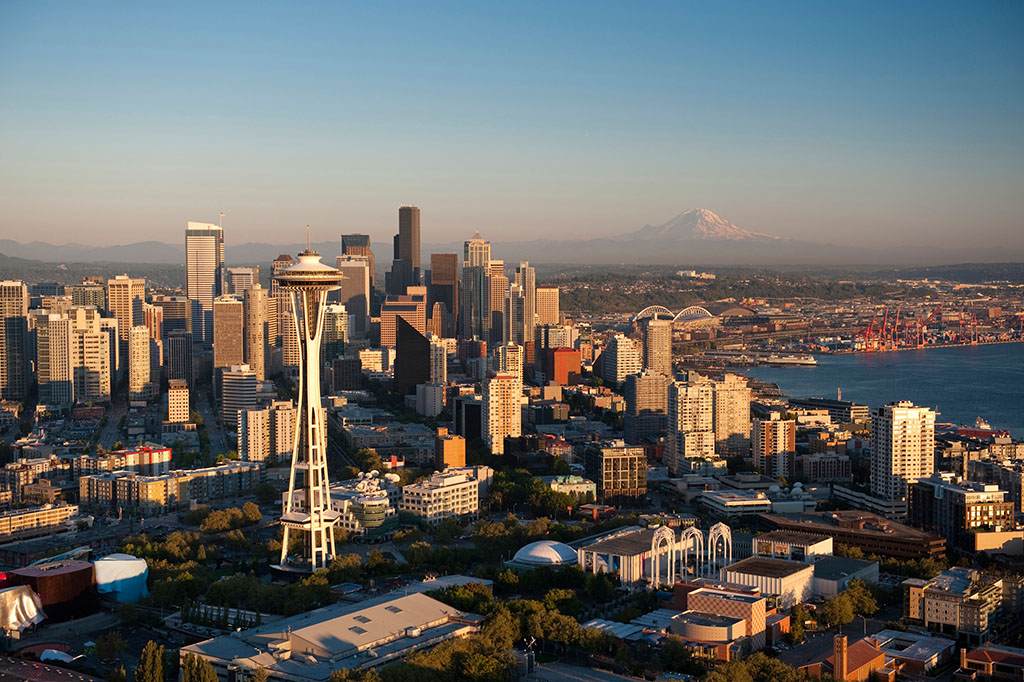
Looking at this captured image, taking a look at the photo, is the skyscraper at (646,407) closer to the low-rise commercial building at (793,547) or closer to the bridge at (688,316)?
the low-rise commercial building at (793,547)

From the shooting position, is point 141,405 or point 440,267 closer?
point 141,405

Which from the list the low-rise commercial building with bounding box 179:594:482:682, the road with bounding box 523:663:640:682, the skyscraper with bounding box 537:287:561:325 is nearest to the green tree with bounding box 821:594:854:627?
the road with bounding box 523:663:640:682

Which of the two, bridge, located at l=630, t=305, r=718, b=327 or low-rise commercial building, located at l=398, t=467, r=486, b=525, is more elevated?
bridge, located at l=630, t=305, r=718, b=327

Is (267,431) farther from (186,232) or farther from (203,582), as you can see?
(186,232)

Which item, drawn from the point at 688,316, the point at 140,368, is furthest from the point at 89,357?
the point at 688,316

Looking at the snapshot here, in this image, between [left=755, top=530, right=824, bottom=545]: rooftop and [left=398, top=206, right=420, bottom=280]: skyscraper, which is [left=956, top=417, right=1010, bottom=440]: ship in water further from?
[left=398, top=206, right=420, bottom=280]: skyscraper

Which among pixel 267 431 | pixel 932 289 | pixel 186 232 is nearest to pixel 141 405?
pixel 267 431

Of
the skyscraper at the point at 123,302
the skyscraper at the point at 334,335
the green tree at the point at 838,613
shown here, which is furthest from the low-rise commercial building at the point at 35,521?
the skyscraper at the point at 123,302
